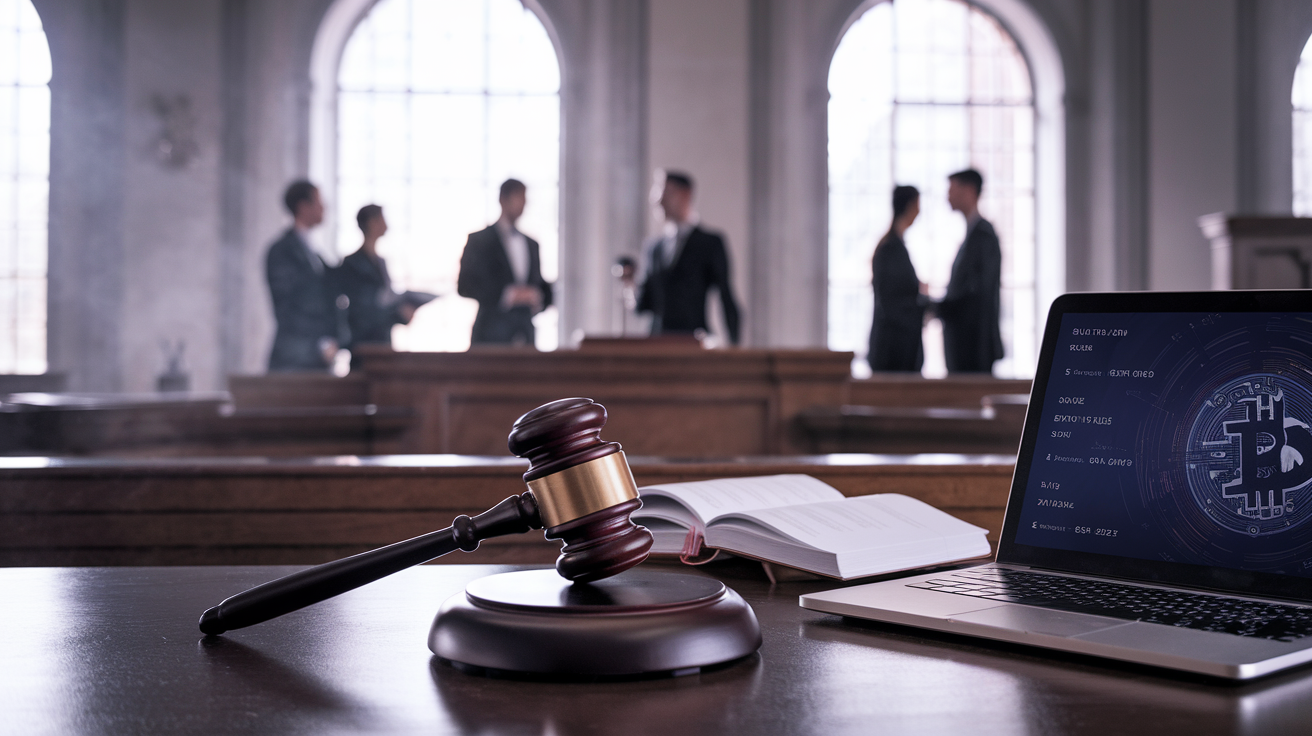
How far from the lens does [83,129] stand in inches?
318

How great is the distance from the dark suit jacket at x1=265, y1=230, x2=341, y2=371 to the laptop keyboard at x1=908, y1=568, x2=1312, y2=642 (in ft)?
20.0

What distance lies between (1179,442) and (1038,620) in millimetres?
234

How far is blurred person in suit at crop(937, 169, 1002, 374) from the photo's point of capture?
20.6 ft

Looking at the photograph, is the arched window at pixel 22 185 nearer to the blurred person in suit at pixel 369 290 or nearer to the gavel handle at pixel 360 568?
the blurred person in suit at pixel 369 290

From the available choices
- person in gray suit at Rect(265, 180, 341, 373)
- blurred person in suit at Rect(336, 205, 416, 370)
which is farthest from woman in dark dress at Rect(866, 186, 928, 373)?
person in gray suit at Rect(265, 180, 341, 373)

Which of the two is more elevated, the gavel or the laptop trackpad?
the gavel

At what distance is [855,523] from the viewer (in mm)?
1012

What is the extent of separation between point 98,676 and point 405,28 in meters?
8.81

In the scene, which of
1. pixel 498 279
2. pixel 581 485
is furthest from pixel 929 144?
pixel 581 485

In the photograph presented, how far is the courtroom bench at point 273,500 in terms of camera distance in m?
1.50

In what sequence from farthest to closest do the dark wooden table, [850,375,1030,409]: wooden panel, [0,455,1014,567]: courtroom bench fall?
[850,375,1030,409]: wooden panel → [0,455,1014,567]: courtroom bench → the dark wooden table

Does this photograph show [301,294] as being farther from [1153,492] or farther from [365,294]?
[1153,492]

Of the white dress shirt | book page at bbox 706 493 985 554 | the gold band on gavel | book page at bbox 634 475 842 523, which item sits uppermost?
the white dress shirt

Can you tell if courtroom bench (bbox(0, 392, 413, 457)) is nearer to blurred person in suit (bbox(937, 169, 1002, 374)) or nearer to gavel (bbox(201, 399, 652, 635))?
gavel (bbox(201, 399, 652, 635))
